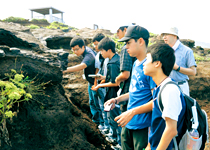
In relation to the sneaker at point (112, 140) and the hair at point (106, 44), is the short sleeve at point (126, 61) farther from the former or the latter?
the sneaker at point (112, 140)

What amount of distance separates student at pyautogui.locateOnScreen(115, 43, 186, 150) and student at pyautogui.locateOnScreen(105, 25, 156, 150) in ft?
0.64

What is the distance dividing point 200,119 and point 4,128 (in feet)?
8.11

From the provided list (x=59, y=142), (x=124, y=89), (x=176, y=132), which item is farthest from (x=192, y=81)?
(x=176, y=132)

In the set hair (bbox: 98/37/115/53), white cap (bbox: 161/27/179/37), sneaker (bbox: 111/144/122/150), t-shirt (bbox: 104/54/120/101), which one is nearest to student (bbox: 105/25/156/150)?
white cap (bbox: 161/27/179/37)

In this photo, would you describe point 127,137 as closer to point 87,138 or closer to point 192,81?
point 87,138

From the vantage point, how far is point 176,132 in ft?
4.51

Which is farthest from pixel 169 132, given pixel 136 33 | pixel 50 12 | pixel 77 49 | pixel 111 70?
pixel 50 12

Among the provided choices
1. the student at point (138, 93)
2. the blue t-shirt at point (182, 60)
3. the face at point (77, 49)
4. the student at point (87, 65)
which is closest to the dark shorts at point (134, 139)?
the student at point (138, 93)

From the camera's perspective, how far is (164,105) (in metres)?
1.38

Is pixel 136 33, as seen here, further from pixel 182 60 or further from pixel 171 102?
pixel 182 60

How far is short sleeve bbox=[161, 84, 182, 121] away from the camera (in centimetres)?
134

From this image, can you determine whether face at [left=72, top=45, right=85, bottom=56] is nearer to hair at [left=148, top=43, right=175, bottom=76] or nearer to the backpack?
hair at [left=148, top=43, right=175, bottom=76]

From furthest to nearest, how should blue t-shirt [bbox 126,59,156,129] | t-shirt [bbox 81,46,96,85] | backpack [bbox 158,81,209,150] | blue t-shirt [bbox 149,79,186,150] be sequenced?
1. t-shirt [bbox 81,46,96,85]
2. blue t-shirt [bbox 126,59,156,129]
3. blue t-shirt [bbox 149,79,186,150]
4. backpack [bbox 158,81,209,150]

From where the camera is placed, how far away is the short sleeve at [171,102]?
1339mm
